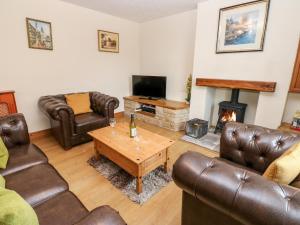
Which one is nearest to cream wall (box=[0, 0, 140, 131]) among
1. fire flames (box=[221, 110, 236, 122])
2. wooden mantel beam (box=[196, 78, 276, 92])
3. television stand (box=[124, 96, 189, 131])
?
television stand (box=[124, 96, 189, 131])

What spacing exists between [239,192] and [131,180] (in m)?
1.51

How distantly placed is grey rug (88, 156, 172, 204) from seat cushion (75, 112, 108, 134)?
65 centimetres

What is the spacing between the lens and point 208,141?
123 inches

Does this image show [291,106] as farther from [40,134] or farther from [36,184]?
[40,134]

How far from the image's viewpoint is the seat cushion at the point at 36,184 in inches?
46.1

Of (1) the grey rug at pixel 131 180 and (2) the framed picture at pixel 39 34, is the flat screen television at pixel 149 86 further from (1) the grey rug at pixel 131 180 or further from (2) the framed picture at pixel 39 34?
(1) the grey rug at pixel 131 180

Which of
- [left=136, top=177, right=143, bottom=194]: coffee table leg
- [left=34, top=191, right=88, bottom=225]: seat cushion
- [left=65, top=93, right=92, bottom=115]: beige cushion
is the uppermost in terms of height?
[left=65, top=93, right=92, bottom=115]: beige cushion

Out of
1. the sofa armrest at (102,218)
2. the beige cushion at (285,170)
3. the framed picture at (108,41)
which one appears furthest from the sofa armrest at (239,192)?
the framed picture at (108,41)

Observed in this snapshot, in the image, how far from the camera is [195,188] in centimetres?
89

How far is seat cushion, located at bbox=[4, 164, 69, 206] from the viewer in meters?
1.17

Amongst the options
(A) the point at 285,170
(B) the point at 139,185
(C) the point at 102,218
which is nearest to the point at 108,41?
(B) the point at 139,185

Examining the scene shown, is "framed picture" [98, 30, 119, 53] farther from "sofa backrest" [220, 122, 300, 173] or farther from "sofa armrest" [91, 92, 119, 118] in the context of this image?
"sofa backrest" [220, 122, 300, 173]

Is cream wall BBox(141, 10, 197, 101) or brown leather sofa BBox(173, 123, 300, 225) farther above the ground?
cream wall BBox(141, 10, 197, 101)

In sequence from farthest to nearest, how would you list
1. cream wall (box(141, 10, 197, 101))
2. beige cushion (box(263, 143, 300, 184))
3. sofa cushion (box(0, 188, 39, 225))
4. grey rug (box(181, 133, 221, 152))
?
cream wall (box(141, 10, 197, 101)) < grey rug (box(181, 133, 221, 152)) < beige cushion (box(263, 143, 300, 184)) < sofa cushion (box(0, 188, 39, 225))
